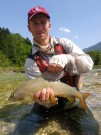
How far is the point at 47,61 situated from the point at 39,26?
0.91 m

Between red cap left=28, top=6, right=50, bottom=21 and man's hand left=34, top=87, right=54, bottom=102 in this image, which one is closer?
man's hand left=34, top=87, right=54, bottom=102

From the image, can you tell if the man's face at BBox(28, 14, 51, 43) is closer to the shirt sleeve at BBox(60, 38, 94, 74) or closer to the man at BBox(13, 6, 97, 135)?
the man at BBox(13, 6, 97, 135)

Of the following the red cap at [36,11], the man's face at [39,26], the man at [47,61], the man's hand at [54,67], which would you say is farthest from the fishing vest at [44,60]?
the man's hand at [54,67]

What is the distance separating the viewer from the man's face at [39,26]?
6219 mm

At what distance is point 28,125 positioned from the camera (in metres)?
6.71

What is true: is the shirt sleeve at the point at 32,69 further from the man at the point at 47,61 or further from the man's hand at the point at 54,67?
the man's hand at the point at 54,67

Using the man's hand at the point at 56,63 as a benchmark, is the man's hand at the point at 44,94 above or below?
below

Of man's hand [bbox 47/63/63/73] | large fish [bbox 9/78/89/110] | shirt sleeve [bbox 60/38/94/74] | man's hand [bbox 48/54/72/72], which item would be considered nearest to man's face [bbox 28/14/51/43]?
shirt sleeve [bbox 60/38/94/74]

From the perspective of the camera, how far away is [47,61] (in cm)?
659

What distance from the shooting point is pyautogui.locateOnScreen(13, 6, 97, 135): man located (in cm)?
614

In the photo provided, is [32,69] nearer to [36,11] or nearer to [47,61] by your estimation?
[47,61]

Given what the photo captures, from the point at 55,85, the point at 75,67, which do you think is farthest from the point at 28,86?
the point at 75,67

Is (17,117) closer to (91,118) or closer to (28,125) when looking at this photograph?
(28,125)

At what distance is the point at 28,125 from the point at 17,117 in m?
1.13
